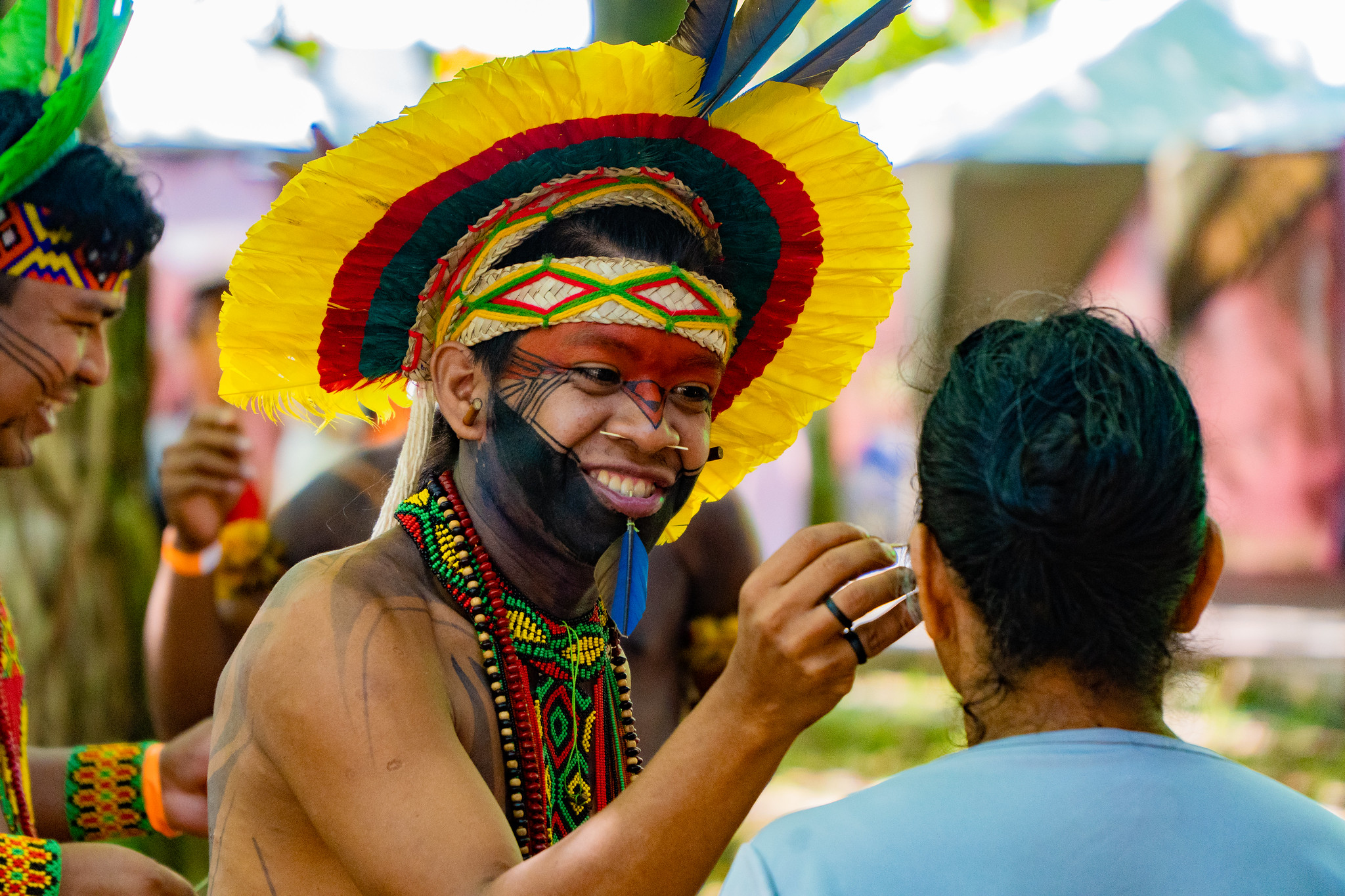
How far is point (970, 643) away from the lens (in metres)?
1.54

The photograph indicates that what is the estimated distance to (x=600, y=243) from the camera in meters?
2.31

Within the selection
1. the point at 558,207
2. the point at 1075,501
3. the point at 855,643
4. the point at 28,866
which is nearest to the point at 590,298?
the point at 558,207

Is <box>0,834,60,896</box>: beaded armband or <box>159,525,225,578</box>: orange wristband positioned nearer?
<box>0,834,60,896</box>: beaded armband

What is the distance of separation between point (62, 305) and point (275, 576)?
1069mm

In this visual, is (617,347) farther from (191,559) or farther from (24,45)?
(191,559)

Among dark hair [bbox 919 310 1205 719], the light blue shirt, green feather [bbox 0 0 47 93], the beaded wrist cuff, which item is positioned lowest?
the beaded wrist cuff

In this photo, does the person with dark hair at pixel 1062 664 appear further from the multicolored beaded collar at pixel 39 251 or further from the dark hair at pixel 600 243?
the multicolored beaded collar at pixel 39 251

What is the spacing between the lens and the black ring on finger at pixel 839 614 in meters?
1.68

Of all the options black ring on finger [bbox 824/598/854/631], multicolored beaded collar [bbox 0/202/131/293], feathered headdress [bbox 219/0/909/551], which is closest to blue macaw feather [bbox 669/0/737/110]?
feathered headdress [bbox 219/0/909/551]

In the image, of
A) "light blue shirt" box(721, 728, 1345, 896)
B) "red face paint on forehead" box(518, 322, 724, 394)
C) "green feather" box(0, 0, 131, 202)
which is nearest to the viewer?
"light blue shirt" box(721, 728, 1345, 896)

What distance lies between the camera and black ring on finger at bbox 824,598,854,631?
168cm

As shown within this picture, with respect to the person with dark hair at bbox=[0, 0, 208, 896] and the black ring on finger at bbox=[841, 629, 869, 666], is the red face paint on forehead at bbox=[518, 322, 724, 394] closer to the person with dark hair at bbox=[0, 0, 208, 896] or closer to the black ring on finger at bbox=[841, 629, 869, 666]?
the black ring on finger at bbox=[841, 629, 869, 666]

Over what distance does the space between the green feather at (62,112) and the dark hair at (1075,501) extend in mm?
2240

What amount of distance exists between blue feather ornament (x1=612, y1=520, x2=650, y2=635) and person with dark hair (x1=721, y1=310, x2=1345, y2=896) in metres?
0.83
